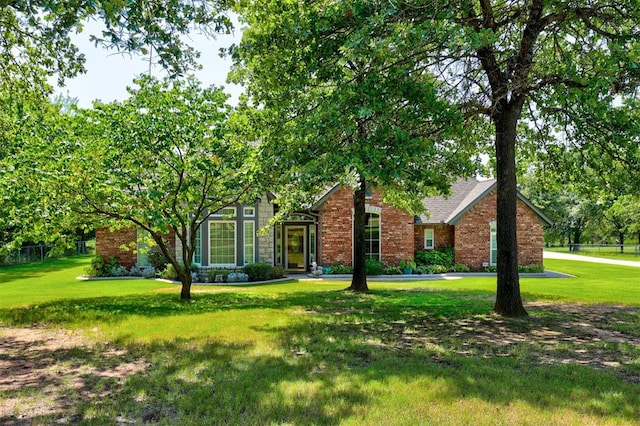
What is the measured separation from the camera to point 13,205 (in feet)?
37.2

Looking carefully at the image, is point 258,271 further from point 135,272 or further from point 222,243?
point 135,272

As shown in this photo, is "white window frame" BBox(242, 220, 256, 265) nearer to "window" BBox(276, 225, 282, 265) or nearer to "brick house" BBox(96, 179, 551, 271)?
"brick house" BBox(96, 179, 551, 271)

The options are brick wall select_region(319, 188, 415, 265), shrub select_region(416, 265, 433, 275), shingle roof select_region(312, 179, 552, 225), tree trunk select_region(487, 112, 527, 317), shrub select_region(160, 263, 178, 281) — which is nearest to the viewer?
tree trunk select_region(487, 112, 527, 317)

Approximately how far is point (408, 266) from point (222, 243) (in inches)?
375

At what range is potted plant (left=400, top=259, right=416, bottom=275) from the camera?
24.4m

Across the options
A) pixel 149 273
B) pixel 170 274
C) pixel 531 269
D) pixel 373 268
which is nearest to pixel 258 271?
pixel 170 274

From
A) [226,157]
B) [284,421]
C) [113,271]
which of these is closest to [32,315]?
[226,157]

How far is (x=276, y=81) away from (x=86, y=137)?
5665mm

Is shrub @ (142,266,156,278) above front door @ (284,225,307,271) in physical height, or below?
below

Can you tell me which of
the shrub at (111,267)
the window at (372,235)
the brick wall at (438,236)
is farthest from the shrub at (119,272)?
the brick wall at (438,236)

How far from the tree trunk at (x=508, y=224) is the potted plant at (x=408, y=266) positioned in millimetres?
13760

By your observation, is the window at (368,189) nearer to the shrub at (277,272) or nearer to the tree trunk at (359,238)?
the tree trunk at (359,238)

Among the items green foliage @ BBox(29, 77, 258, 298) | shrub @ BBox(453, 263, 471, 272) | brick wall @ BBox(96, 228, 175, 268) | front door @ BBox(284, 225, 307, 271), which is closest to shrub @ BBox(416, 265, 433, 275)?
shrub @ BBox(453, 263, 471, 272)

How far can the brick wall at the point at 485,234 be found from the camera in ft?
84.1
